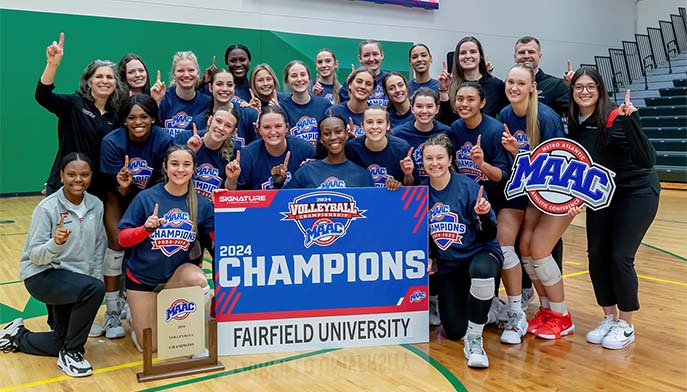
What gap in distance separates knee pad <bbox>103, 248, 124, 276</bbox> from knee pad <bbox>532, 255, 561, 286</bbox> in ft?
8.61

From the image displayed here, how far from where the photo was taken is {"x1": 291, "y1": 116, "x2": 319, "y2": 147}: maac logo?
14.5 feet

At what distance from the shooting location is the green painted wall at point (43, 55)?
10.2 m

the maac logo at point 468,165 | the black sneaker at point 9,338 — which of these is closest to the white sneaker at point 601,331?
the maac logo at point 468,165

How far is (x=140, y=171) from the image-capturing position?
3707 millimetres

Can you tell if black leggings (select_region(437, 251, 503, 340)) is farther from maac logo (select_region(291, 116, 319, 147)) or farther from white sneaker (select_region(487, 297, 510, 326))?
maac logo (select_region(291, 116, 319, 147))

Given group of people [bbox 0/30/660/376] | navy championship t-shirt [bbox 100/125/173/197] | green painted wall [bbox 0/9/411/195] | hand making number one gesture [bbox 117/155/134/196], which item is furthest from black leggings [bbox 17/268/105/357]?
green painted wall [bbox 0/9/411/195]

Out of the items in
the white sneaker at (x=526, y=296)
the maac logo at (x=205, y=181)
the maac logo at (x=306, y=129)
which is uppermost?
the maac logo at (x=306, y=129)

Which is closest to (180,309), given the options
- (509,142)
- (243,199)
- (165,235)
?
(165,235)

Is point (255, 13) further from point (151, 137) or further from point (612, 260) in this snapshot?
point (612, 260)

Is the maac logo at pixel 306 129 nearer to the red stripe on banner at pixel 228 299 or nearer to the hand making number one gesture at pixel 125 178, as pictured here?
the hand making number one gesture at pixel 125 178

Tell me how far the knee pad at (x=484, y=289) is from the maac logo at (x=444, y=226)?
0.93ft

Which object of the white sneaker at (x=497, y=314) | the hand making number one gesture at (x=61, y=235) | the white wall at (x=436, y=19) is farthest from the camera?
the white wall at (x=436, y=19)

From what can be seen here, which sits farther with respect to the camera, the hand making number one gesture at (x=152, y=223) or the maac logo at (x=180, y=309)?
the hand making number one gesture at (x=152, y=223)

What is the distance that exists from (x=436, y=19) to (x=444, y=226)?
39.1 feet
